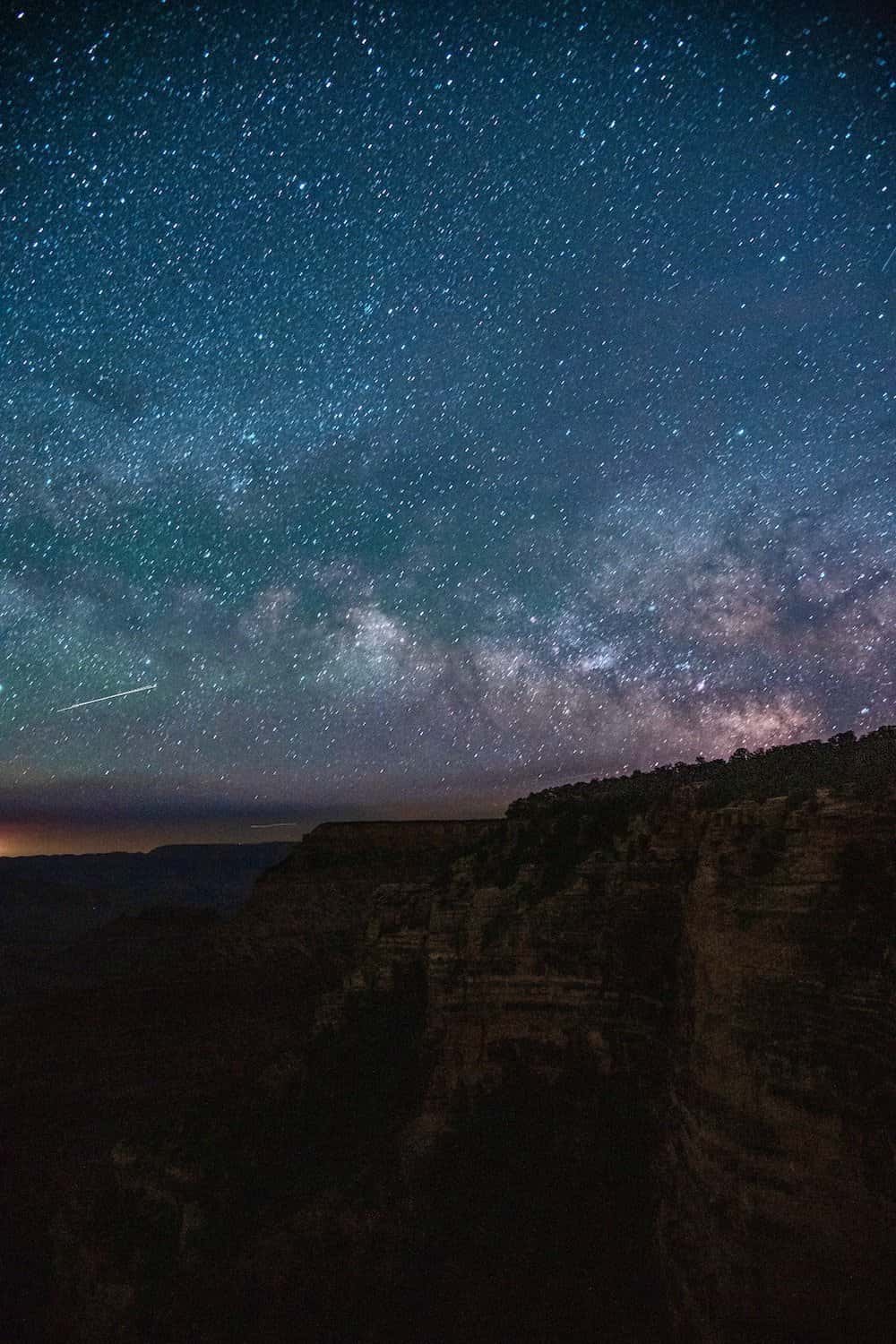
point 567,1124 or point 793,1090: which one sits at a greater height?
point 793,1090

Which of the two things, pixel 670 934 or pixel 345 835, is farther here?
pixel 345 835

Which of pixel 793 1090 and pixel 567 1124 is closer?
pixel 793 1090

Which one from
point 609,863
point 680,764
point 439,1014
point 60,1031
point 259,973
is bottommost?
point 60,1031

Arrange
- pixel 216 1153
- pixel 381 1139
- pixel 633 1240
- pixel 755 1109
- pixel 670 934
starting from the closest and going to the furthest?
pixel 755 1109, pixel 633 1240, pixel 670 934, pixel 381 1139, pixel 216 1153

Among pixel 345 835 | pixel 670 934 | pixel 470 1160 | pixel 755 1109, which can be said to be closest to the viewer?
pixel 755 1109

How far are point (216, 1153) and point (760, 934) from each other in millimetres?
17804

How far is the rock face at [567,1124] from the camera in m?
11.0

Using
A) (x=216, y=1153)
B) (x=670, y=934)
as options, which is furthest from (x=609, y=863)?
(x=216, y=1153)

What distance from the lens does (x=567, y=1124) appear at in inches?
638

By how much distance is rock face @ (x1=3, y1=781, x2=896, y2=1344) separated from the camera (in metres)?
11.0

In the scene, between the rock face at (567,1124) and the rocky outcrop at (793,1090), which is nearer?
the rocky outcrop at (793,1090)

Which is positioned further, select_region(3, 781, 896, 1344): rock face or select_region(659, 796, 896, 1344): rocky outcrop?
select_region(3, 781, 896, 1344): rock face

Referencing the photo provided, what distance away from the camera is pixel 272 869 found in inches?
2029

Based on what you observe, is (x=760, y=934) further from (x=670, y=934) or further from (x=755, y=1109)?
(x=670, y=934)
